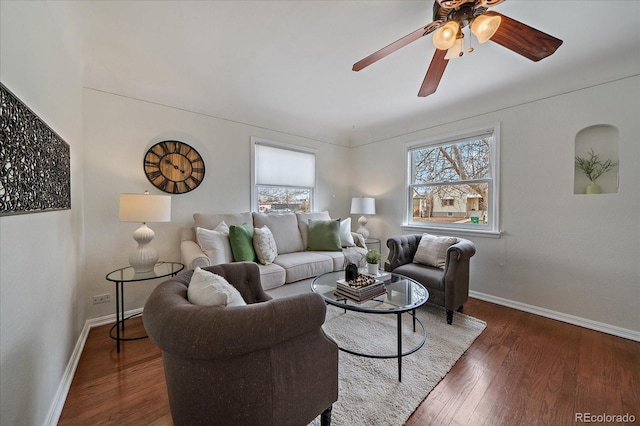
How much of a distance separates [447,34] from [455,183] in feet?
7.67

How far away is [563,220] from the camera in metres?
2.56

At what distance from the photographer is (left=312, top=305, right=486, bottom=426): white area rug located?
→ 4.76ft

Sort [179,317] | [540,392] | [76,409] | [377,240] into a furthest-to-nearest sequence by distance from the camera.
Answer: [377,240] < [540,392] < [76,409] < [179,317]

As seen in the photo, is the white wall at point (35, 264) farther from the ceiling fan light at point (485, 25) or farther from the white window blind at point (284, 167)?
the ceiling fan light at point (485, 25)

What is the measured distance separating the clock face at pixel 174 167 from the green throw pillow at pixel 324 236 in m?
1.57

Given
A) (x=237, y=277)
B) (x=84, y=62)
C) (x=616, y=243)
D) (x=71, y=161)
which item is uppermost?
(x=84, y=62)

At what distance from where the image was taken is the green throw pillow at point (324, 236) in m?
3.35

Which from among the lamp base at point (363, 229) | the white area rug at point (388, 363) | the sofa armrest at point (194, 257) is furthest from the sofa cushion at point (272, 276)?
the lamp base at point (363, 229)

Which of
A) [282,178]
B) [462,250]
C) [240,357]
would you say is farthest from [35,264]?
[462,250]

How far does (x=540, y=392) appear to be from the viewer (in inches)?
62.9

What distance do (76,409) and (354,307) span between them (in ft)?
5.75

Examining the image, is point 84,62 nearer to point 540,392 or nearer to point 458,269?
point 458,269

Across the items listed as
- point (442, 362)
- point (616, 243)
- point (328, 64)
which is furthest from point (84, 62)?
point (616, 243)

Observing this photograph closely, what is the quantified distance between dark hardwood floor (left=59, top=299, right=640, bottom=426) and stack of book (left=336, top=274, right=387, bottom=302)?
69 centimetres
